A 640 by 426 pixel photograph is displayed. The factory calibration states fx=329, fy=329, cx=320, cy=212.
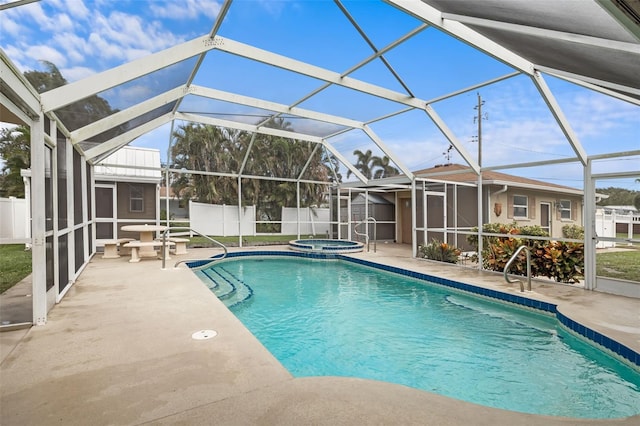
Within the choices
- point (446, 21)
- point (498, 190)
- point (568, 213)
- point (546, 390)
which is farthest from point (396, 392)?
point (498, 190)

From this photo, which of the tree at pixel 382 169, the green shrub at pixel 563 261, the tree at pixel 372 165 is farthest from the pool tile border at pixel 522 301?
the tree at pixel 372 165

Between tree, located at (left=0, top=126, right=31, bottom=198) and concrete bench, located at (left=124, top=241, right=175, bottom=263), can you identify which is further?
tree, located at (left=0, top=126, right=31, bottom=198)

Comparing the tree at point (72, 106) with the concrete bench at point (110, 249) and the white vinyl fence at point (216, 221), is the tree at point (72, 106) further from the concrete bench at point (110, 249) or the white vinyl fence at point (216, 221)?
the white vinyl fence at point (216, 221)

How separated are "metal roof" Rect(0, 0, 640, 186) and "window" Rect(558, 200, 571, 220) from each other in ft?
12.6

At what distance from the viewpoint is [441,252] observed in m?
9.05

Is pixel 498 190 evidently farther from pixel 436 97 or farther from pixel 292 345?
pixel 292 345

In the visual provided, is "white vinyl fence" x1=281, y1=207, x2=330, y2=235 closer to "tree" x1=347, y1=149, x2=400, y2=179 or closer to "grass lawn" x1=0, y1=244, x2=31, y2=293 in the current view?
"tree" x1=347, y1=149, x2=400, y2=179

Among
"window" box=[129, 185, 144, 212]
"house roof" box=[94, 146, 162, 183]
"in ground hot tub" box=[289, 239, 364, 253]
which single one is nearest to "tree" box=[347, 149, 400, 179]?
"in ground hot tub" box=[289, 239, 364, 253]

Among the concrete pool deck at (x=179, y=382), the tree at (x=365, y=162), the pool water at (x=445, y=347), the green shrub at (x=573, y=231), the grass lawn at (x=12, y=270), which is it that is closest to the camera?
the concrete pool deck at (x=179, y=382)

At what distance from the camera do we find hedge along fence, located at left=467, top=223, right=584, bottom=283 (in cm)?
621

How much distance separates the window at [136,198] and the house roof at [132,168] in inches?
15.9

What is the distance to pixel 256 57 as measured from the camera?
18.7 feet

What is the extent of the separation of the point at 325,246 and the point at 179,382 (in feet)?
33.9

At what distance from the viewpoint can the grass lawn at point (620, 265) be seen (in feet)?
17.3
